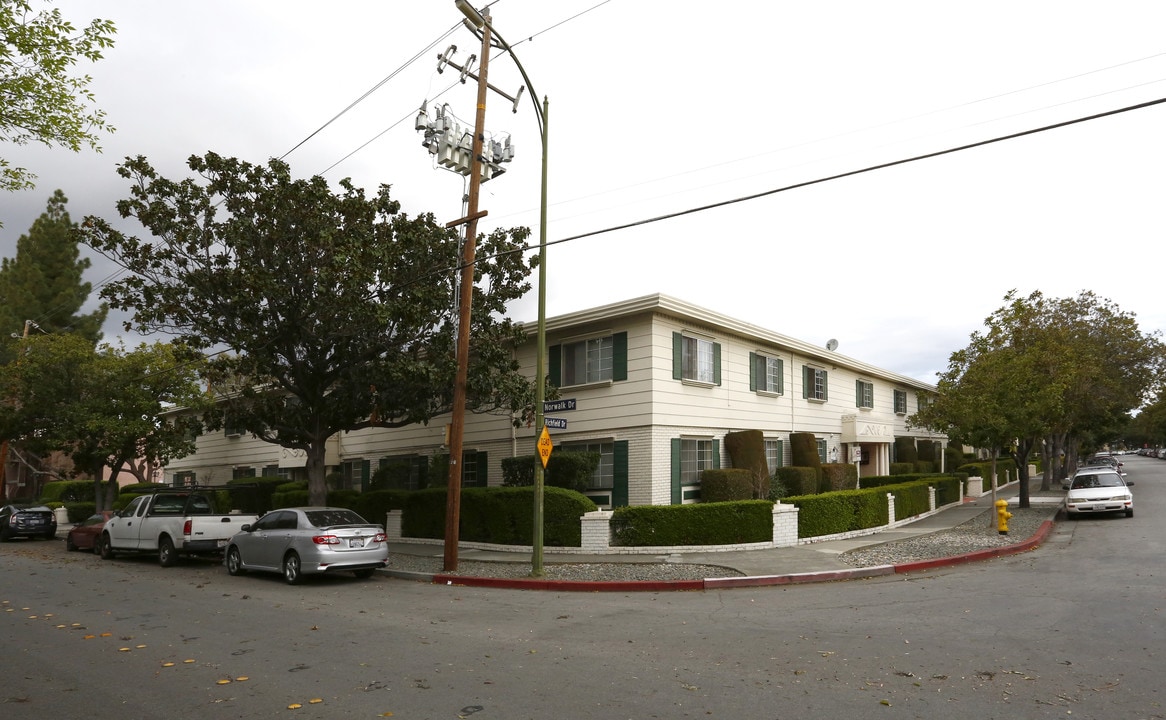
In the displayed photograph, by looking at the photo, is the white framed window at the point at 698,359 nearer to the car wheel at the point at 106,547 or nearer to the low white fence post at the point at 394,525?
the low white fence post at the point at 394,525

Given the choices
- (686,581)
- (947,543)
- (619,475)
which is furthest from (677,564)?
(947,543)

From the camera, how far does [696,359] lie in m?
21.4

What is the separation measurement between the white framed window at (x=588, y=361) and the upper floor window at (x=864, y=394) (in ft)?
48.9

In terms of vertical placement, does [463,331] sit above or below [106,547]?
above

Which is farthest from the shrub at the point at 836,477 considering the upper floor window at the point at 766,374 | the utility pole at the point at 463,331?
the utility pole at the point at 463,331

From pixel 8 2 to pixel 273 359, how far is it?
35.1ft

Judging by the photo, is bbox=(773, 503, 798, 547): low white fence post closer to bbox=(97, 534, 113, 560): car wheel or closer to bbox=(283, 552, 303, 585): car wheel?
bbox=(283, 552, 303, 585): car wheel

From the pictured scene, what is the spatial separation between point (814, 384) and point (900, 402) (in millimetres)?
11335

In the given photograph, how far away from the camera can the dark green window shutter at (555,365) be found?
873 inches

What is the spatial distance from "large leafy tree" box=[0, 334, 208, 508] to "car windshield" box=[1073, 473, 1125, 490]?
30.1 m

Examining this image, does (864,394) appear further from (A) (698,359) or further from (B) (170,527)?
(B) (170,527)

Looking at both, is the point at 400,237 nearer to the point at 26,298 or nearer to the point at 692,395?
the point at 692,395

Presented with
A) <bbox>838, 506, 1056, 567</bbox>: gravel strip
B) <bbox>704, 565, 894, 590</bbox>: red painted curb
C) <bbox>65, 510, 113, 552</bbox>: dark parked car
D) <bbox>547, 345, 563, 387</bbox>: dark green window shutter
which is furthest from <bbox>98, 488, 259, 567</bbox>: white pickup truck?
<bbox>838, 506, 1056, 567</bbox>: gravel strip

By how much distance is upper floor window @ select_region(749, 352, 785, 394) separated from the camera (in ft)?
78.7
